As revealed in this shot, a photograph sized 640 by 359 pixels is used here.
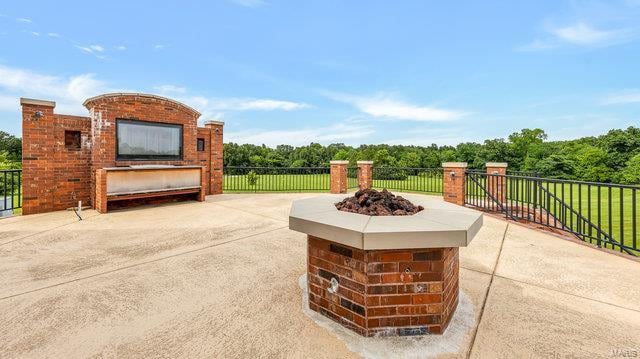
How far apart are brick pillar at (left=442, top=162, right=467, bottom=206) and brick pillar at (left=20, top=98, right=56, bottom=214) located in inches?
355

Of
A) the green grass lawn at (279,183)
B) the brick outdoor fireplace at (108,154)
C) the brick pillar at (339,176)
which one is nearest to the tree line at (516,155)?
the green grass lawn at (279,183)

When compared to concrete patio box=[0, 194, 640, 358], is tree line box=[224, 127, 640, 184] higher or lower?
higher

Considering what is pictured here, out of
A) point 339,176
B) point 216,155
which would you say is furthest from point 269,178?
point 339,176

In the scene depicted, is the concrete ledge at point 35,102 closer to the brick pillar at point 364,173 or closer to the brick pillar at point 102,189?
the brick pillar at point 102,189

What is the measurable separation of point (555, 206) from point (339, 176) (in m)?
5.85

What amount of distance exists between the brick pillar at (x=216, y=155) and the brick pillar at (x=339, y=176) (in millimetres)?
3748

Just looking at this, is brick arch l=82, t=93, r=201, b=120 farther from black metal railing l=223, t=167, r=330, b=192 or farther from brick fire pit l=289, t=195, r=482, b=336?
brick fire pit l=289, t=195, r=482, b=336

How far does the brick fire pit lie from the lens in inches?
62.1

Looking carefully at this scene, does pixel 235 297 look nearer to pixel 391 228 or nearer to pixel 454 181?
pixel 391 228

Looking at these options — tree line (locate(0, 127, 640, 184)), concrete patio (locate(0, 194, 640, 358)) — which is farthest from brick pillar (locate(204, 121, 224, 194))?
tree line (locate(0, 127, 640, 184))

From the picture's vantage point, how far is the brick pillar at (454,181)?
6789 millimetres

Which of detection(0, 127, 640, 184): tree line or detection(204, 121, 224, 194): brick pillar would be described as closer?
detection(204, 121, 224, 194): brick pillar

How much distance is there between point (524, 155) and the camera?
40.0m

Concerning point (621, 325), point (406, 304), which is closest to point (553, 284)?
point (621, 325)
